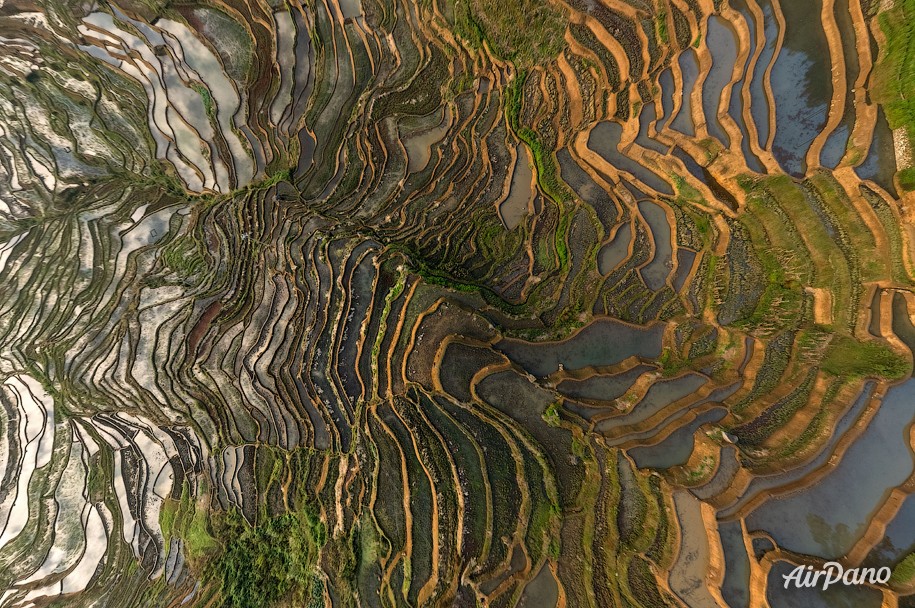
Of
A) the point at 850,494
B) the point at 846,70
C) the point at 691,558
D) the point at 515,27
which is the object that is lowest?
the point at 691,558

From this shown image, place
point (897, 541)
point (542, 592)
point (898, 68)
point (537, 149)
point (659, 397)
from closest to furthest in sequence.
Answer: point (897, 541) < point (898, 68) < point (542, 592) < point (659, 397) < point (537, 149)

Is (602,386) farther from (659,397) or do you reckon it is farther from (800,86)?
(800,86)

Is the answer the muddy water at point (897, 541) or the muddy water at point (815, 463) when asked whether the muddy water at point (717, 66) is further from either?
the muddy water at point (897, 541)

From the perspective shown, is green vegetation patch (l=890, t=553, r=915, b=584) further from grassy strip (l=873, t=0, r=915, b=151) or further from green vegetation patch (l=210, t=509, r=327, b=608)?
green vegetation patch (l=210, t=509, r=327, b=608)

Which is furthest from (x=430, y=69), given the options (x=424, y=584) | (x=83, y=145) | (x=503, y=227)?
(x=424, y=584)
